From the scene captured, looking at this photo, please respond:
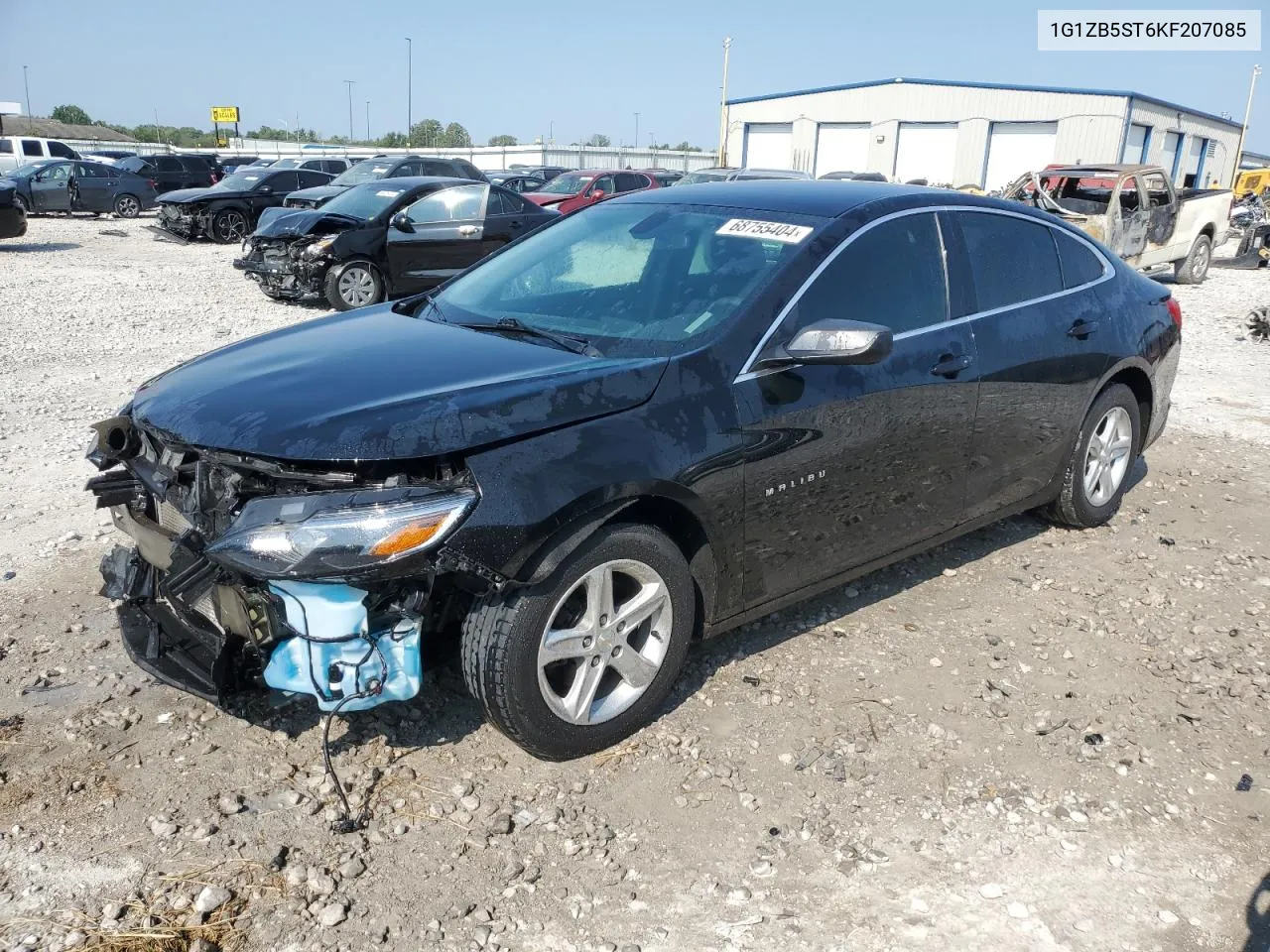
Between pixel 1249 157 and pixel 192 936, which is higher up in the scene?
pixel 1249 157

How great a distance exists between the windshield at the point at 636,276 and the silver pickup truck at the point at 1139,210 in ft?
37.8

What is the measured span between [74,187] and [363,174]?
421 inches

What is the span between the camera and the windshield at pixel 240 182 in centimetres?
2000

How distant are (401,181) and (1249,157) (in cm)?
6907

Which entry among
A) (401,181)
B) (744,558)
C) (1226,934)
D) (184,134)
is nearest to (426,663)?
(744,558)

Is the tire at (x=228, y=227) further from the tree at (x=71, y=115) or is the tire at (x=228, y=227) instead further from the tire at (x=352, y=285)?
the tree at (x=71, y=115)

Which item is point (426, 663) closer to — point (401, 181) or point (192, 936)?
point (192, 936)

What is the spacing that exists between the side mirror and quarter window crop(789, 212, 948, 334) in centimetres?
15

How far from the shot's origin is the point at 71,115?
99312 millimetres

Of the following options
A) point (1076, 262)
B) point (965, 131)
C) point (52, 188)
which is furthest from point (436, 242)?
point (965, 131)

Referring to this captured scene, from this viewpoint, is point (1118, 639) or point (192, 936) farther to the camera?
point (1118, 639)

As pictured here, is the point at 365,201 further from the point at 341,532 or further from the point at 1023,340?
the point at 341,532

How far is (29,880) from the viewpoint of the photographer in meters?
2.63

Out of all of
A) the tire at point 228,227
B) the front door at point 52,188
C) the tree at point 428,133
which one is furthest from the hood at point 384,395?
the tree at point 428,133
